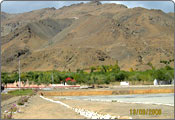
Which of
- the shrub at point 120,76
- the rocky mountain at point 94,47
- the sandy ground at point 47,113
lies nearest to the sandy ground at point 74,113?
the sandy ground at point 47,113

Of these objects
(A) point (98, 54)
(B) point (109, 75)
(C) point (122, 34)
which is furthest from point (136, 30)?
(B) point (109, 75)

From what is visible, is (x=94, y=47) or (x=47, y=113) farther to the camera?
(x=94, y=47)

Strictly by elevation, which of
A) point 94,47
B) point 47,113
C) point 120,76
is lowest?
point 47,113

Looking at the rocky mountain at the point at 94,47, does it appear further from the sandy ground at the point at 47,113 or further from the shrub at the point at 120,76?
the sandy ground at the point at 47,113

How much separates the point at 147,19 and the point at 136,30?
719 inches

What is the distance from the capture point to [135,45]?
13850cm

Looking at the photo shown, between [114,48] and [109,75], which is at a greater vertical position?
[114,48]

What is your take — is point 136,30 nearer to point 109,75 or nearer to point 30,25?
point 30,25

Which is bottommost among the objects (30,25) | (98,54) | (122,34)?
(98,54)

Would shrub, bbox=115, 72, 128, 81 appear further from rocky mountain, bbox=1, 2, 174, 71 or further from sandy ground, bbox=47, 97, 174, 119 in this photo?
sandy ground, bbox=47, 97, 174, 119

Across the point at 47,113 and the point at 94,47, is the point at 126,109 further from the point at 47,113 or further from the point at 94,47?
the point at 94,47

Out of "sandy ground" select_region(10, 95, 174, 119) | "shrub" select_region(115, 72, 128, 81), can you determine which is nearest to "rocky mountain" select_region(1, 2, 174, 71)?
"shrub" select_region(115, 72, 128, 81)

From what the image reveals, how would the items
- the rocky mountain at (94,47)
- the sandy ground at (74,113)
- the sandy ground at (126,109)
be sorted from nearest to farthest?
the sandy ground at (126,109) → the sandy ground at (74,113) → the rocky mountain at (94,47)

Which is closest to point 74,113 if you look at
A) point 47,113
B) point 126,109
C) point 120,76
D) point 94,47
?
point 47,113
